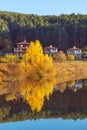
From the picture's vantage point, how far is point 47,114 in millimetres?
26734

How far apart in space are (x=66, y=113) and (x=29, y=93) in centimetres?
1050

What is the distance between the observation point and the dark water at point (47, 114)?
907 inches

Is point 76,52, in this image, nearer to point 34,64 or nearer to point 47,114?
point 34,64

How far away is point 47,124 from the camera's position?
77.2 feet

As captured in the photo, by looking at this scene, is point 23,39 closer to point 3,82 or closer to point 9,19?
point 9,19

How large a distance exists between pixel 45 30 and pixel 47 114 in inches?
3156

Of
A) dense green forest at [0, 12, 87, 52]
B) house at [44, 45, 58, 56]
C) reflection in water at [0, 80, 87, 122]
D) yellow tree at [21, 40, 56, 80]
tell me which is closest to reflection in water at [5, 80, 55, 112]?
reflection in water at [0, 80, 87, 122]

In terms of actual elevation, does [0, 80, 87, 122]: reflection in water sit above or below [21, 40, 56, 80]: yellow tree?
below

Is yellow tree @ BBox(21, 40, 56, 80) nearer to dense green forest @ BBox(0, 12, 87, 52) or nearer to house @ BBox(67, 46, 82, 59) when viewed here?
house @ BBox(67, 46, 82, 59)

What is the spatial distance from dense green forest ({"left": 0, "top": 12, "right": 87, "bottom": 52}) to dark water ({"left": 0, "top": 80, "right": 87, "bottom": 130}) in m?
62.5

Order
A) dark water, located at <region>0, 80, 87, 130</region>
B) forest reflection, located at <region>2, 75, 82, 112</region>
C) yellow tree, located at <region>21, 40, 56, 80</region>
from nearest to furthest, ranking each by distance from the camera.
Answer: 1. dark water, located at <region>0, 80, 87, 130</region>
2. forest reflection, located at <region>2, 75, 82, 112</region>
3. yellow tree, located at <region>21, 40, 56, 80</region>

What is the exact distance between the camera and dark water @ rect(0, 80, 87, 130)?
2303 centimetres

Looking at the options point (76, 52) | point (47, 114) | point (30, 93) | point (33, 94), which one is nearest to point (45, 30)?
point (76, 52)

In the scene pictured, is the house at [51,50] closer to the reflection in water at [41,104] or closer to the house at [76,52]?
the house at [76,52]
